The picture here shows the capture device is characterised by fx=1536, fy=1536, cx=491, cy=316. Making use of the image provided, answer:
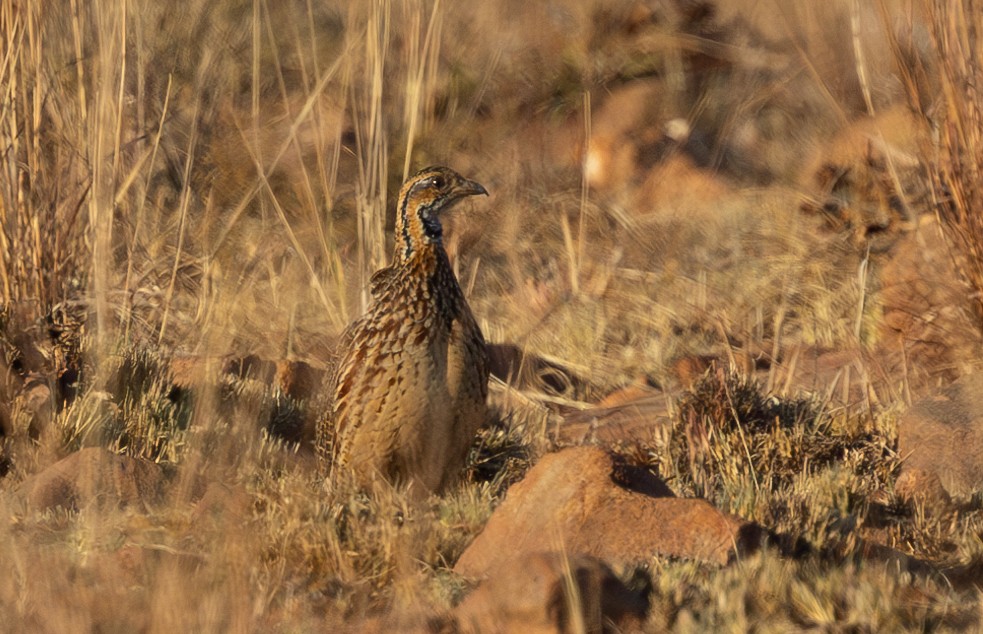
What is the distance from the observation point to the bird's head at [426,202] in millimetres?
5293

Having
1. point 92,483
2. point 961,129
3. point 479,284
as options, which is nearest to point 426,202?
point 92,483

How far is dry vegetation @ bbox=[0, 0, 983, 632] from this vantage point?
4023 mm

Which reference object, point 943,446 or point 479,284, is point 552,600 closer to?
point 943,446

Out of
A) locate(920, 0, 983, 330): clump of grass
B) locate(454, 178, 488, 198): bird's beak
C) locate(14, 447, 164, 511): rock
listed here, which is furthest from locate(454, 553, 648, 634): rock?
locate(920, 0, 983, 330): clump of grass

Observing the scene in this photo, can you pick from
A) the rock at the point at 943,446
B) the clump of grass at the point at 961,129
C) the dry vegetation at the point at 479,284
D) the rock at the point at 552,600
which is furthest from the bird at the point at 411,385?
the clump of grass at the point at 961,129

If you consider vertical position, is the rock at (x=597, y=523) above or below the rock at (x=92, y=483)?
above

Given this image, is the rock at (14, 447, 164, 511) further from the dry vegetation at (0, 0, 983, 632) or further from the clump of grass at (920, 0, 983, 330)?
the clump of grass at (920, 0, 983, 330)

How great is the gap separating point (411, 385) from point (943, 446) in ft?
6.13

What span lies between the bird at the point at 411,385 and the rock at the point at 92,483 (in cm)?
65

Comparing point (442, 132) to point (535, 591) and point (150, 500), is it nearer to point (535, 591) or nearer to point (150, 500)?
point (150, 500)

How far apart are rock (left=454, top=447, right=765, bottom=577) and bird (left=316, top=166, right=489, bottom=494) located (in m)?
0.68

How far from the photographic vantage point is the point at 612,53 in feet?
39.4

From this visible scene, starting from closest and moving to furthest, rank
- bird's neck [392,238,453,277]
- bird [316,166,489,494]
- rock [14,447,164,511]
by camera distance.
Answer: rock [14,447,164,511], bird [316,166,489,494], bird's neck [392,238,453,277]

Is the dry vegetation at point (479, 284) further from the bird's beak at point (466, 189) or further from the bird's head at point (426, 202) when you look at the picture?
the bird's beak at point (466, 189)
